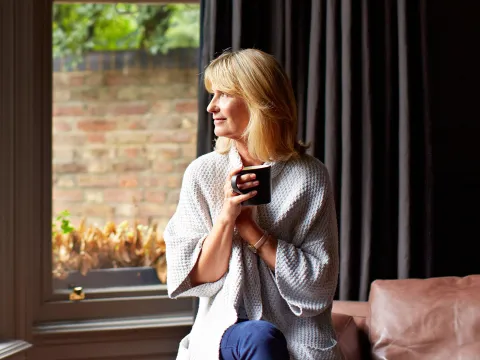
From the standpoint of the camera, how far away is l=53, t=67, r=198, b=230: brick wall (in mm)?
2838

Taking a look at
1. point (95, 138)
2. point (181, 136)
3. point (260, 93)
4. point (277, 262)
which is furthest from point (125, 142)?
point (277, 262)

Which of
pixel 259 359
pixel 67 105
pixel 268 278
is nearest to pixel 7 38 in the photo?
pixel 67 105

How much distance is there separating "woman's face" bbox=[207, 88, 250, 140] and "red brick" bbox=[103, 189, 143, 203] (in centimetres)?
92

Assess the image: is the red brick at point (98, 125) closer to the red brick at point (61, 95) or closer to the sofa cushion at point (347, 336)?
the red brick at point (61, 95)

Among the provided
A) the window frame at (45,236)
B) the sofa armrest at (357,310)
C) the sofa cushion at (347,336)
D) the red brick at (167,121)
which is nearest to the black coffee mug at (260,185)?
the sofa cushion at (347,336)

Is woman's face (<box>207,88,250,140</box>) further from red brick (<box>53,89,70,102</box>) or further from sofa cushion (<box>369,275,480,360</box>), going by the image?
red brick (<box>53,89,70,102</box>)

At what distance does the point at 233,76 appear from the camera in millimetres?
2043

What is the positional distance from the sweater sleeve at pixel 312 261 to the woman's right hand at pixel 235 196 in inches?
6.3

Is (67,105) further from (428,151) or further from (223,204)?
(428,151)

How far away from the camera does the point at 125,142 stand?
2912 mm

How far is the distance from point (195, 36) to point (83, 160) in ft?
2.13

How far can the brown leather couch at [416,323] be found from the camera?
228 cm

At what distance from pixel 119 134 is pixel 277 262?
114 centimetres

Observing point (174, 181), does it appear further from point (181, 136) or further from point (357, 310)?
point (357, 310)
